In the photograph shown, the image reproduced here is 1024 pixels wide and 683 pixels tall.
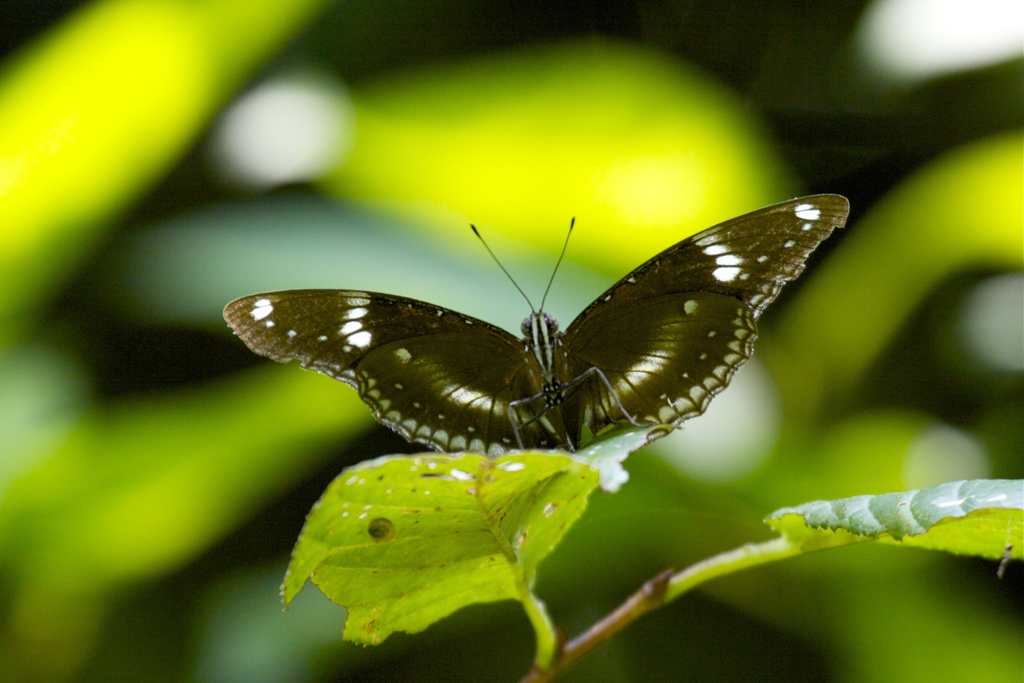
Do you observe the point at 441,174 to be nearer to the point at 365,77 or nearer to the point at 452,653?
the point at 365,77

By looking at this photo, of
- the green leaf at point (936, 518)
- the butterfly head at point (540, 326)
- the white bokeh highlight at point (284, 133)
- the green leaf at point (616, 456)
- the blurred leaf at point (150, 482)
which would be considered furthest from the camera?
the white bokeh highlight at point (284, 133)

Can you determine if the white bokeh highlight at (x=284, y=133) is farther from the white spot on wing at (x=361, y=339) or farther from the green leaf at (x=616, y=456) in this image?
the green leaf at (x=616, y=456)

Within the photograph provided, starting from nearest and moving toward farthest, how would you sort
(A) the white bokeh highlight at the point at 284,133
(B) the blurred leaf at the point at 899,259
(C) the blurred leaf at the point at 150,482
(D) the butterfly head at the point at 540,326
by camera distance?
(D) the butterfly head at the point at 540,326
(C) the blurred leaf at the point at 150,482
(B) the blurred leaf at the point at 899,259
(A) the white bokeh highlight at the point at 284,133

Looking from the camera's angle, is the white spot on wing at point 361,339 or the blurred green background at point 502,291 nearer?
the white spot on wing at point 361,339

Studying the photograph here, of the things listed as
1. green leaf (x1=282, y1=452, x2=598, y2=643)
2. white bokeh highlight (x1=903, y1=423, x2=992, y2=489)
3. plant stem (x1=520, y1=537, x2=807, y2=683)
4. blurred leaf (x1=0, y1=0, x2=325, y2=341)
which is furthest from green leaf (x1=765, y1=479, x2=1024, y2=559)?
blurred leaf (x1=0, y1=0, x2=325, y2=341)

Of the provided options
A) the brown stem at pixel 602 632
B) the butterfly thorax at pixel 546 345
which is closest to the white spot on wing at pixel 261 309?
the butterfly thorax at pixel 546 345

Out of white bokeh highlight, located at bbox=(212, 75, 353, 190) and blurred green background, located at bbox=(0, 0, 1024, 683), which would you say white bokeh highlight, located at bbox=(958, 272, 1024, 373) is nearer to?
blurred green background, located at bbox=(0, 0, 1024, 683)

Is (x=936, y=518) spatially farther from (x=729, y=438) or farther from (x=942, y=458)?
(x=942, y=458)
